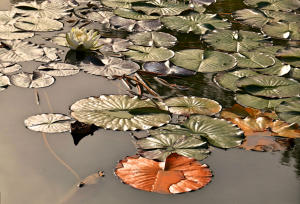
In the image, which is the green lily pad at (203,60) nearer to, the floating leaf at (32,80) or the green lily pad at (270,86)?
the green lily pad at (270,86)

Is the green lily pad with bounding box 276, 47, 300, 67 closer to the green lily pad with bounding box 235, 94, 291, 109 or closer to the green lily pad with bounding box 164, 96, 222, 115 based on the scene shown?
the green lily pad with bounding box 235, 94, 291, 109

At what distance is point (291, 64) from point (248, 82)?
0.51 metres

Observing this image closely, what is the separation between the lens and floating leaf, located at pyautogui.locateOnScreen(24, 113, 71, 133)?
2.42 metres

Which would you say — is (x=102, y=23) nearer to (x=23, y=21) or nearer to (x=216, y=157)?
(x=23, y=21)

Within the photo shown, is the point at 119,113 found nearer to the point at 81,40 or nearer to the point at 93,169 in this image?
the point at 93,169

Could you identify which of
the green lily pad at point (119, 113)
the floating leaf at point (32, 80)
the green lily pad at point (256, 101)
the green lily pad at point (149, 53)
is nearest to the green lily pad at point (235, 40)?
the green lily pad at point (149, 53)

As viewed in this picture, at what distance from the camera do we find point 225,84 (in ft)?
9.68

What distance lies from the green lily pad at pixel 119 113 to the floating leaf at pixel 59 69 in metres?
0.43

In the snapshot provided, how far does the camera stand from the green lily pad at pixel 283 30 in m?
3.69

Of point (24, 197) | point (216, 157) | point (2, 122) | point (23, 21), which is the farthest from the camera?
point (23, 21)

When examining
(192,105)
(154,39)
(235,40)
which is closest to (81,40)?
(154,39)

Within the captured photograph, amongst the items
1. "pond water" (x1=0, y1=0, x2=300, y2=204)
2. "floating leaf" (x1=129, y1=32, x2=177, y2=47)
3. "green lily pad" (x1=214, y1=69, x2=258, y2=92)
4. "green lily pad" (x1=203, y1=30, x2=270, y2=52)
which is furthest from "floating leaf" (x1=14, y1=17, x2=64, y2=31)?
"green lily pad" (x1=214, y1=69, x2=258, y2=92)

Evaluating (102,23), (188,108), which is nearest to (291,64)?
(188,108)

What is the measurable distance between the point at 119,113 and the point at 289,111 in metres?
0.96
